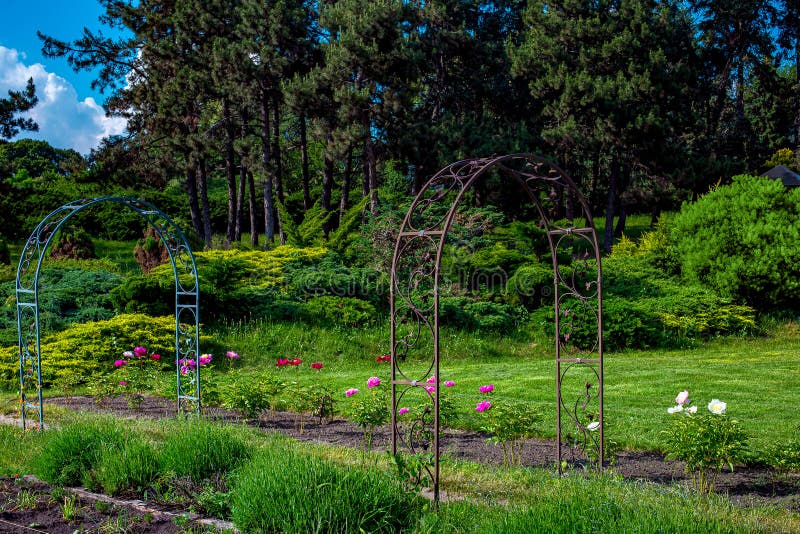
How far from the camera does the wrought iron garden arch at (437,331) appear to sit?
428cm

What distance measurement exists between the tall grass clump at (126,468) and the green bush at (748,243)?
10856 mm

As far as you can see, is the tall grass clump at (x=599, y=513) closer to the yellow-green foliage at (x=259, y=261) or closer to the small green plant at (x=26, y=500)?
the small green plant at (x=26, y=500)

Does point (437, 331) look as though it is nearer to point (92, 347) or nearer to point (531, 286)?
point (92, 347)

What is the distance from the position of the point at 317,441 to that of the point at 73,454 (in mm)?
1859

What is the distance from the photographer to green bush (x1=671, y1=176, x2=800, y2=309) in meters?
12.1

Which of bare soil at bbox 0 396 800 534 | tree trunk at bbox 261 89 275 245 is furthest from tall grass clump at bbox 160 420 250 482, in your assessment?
tree trunk at bbox 261 89 275 245

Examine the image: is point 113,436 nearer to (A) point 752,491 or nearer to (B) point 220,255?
(A) point 752,491

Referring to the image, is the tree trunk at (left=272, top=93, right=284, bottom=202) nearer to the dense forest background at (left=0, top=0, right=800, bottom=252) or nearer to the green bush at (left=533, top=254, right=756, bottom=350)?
the dense forest background at (left=0, top=0, right=800, bottom=252)

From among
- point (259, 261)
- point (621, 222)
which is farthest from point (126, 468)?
point (621, 222)

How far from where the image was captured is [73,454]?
15.3 ft

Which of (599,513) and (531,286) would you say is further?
(531,286)

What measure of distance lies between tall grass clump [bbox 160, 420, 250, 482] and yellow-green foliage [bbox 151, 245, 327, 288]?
7.64 metres

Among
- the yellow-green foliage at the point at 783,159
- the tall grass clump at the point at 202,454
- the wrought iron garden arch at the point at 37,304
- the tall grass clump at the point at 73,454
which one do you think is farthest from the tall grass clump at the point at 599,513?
the yellow-green foliage at the point at 783,159

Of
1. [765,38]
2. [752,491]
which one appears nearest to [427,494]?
[752,491]
